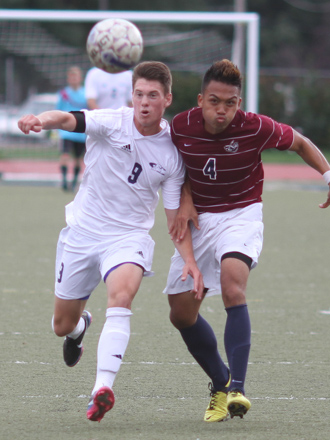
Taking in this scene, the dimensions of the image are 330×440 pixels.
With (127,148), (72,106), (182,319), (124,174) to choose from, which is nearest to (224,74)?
(127,148)

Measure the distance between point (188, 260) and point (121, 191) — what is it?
1.67 ft

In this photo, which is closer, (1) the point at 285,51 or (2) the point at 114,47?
(2) the point at 114,47

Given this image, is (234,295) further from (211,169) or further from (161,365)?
(161,365)

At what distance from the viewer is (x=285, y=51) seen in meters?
43.4

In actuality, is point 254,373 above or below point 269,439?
below

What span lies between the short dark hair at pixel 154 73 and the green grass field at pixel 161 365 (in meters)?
1.62

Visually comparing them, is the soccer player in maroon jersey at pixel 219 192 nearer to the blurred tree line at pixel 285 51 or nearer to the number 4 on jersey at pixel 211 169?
the number 4 on jersey at pixel 211 169

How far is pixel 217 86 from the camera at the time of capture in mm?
4309

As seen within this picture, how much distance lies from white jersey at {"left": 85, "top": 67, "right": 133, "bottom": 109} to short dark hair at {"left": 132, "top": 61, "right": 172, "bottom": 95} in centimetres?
807

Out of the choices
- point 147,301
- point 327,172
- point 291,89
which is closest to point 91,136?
point 327,172

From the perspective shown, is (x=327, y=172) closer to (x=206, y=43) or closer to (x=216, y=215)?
(x=216, y=215)

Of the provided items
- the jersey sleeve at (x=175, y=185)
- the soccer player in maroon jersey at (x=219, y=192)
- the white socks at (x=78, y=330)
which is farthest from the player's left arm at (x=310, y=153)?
the white socks at (x=78, y=330)

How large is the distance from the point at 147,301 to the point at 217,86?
3.21m

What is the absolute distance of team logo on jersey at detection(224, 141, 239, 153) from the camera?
4430 mm
